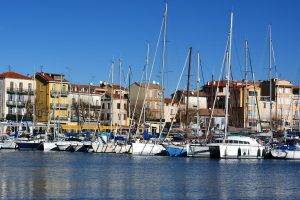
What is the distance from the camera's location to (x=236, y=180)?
164 feet

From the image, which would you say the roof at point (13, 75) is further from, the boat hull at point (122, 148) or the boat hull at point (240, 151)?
the boat hull at point (240, 151)

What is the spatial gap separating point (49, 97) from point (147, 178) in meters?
81.8

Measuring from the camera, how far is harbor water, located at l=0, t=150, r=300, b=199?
131 ft

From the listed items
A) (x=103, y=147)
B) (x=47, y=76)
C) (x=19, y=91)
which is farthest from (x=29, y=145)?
(x=47, y=76)

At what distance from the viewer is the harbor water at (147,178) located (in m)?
39.8

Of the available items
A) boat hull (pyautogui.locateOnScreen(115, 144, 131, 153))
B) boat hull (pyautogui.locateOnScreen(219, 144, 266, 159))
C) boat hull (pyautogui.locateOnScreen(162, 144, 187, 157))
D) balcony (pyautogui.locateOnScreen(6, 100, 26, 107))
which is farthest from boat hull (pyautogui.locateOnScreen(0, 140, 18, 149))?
boat hull (pyautogui.locateOnScreen(219, 144, 266, 159))

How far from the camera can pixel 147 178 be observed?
50.0 meters

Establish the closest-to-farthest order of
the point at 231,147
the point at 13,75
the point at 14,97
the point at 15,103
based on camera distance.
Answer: the point at 231,147, the point at 15,103, the point at 14,97, the point at 13,75

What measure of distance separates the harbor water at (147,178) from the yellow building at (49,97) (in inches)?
2240

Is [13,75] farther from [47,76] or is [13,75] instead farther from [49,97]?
[49,97]

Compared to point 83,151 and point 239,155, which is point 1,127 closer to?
point 83,151

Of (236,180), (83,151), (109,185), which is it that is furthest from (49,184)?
(83,151)

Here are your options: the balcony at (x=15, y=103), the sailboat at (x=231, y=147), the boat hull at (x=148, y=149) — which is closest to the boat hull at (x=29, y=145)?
the boat hull at (x=148, y=149)

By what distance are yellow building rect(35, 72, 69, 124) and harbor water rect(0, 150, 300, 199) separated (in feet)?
187
